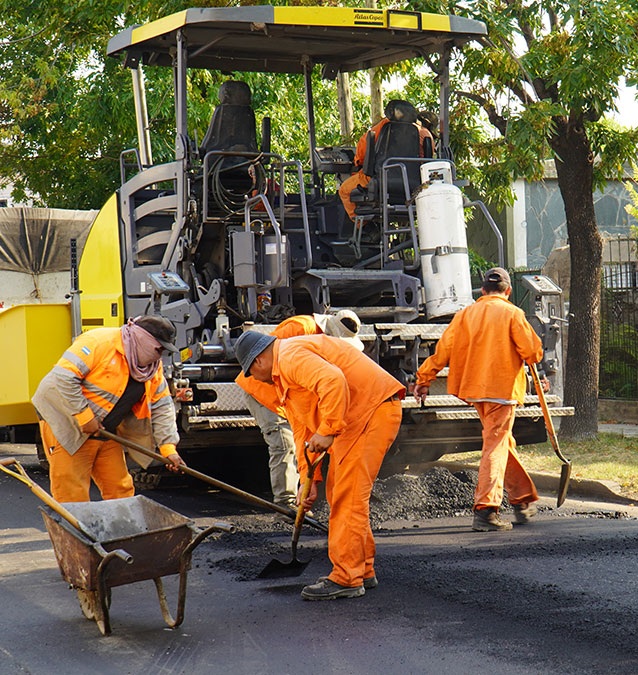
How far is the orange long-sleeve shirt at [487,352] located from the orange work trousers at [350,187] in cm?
205

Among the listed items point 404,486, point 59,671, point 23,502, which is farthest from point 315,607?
point 23,502

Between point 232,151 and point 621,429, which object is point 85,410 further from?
point 621,429

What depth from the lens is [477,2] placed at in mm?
10242

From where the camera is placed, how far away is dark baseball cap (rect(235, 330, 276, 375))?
5555 mm

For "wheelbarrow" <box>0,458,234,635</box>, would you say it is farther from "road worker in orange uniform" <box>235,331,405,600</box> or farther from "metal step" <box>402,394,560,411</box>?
"metal step" <box>402,394,560,411</box>

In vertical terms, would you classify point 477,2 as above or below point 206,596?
above

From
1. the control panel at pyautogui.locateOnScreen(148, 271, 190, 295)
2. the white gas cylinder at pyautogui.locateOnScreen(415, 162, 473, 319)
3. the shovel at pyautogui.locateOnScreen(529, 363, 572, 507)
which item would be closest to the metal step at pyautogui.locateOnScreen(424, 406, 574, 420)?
the shovel at pyautogui.locateOnScreen(529, 363, 572, 507)

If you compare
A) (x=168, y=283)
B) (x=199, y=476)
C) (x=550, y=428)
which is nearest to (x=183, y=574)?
(x=199, y=476)

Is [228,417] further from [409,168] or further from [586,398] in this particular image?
[586,398]

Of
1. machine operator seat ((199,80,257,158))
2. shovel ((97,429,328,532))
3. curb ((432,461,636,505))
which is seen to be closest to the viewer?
shovel ((97,429,328,532))

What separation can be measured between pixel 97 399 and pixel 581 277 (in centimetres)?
646

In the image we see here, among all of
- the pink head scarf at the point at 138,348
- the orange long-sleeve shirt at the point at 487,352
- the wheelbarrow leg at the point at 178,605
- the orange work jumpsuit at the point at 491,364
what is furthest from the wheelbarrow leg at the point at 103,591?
the orange long-sleeve shirt at the point at 487,352

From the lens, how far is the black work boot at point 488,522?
24.0ft

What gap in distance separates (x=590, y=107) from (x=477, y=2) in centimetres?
140
